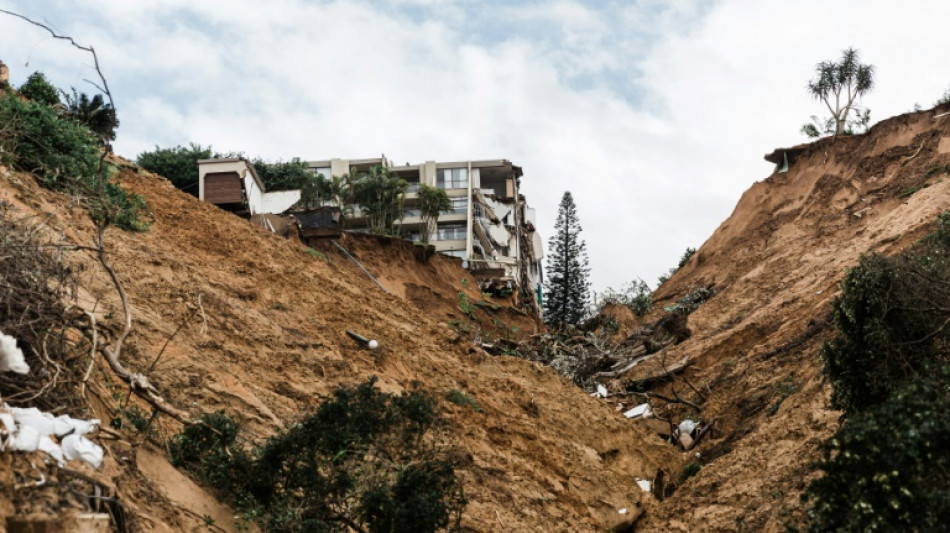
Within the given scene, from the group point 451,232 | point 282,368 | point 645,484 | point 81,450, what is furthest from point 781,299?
point 451,232

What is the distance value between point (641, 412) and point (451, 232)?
28.4 meters

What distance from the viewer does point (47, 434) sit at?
382 inches

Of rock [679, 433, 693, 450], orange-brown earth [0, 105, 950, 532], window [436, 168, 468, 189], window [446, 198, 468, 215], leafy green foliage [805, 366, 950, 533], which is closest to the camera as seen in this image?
leafy green foliage [805, 366, 950, 533]

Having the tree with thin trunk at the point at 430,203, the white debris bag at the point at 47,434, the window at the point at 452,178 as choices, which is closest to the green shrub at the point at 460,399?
the white debris bag at the point at 47,434

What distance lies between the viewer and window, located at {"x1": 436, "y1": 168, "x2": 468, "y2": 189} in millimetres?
54500

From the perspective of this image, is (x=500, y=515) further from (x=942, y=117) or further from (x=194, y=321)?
(x=942, y=117)

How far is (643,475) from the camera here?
20.8 metres

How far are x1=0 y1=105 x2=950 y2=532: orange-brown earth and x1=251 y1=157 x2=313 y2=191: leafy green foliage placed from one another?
77.0ft

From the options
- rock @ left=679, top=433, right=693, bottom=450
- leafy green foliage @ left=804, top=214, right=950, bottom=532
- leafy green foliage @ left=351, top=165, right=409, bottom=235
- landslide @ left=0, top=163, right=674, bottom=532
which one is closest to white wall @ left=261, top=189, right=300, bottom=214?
leafy green foliage @ left=351, top=165, right=409, bottom=235

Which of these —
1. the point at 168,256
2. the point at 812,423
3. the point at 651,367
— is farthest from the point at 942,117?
the point at 168,256

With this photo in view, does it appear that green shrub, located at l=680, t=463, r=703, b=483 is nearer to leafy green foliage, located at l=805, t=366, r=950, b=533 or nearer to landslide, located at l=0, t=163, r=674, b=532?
landslide, located at l=0, t=163, r=674, b=532

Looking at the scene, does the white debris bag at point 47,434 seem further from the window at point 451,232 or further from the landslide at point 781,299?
the window at point 451,232

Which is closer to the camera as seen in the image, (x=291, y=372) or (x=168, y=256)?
(x=291, y=372)

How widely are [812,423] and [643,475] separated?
3.74m
